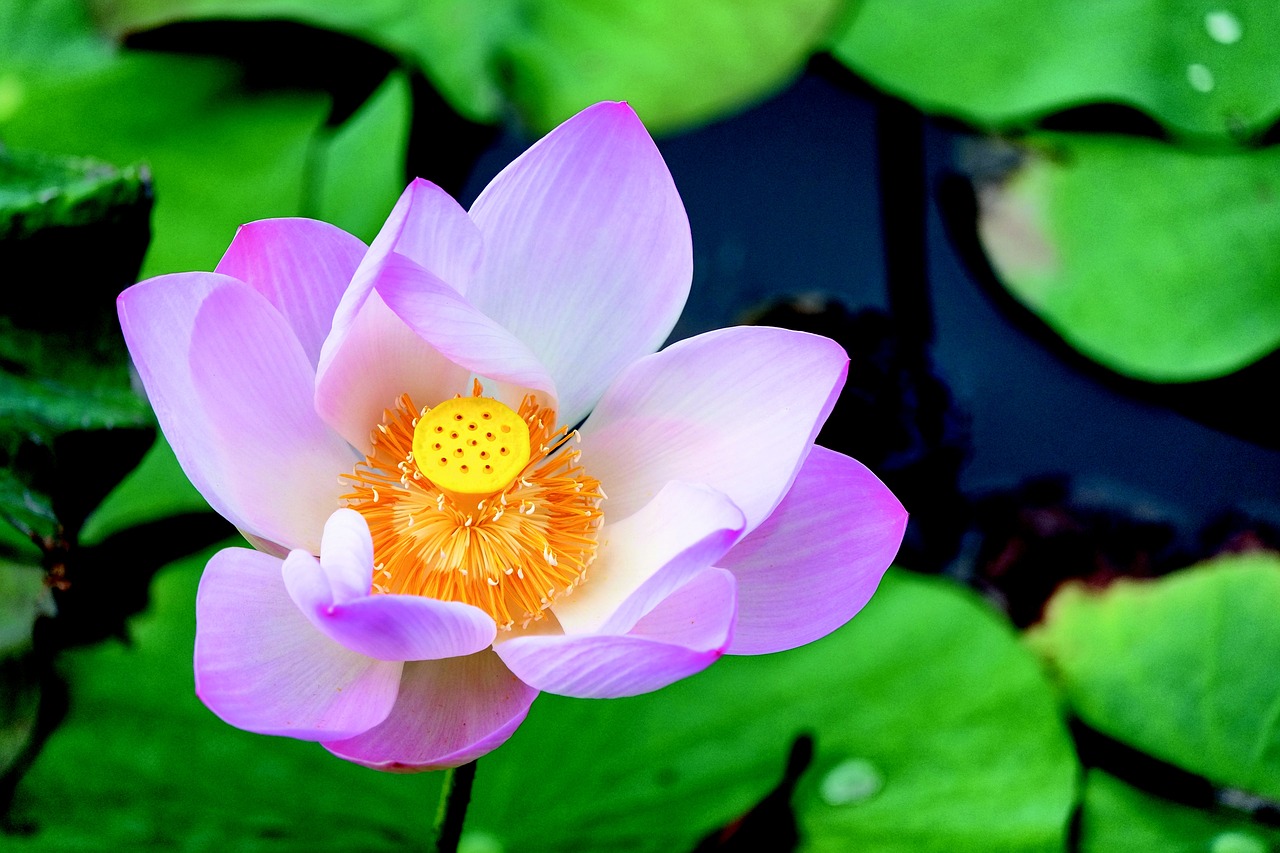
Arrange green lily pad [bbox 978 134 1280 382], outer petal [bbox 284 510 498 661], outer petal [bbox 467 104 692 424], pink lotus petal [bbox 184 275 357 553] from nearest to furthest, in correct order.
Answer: outer petal [bbox 284 510 498 661]
pink lotus petal [bbox 184 275 357 553]
outer petal [bbox 467 104 692 424]
green lily pad [bbox 978 134 1280 382]

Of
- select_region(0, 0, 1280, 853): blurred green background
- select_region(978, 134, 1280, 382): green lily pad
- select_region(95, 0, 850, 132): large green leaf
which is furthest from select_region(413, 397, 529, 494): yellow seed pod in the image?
select_region(978, 134, 1280, 382): green lily pad

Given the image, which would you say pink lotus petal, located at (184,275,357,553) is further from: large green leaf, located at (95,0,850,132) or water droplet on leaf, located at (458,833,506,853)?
large green leaf, located at (95,0,850,132)

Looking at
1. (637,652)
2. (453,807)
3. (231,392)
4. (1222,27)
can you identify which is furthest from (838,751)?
(1222,27)

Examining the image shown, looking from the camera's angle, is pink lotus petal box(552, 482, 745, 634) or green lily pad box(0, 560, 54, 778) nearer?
pink lotus petal box(552, 482, 745, 634)

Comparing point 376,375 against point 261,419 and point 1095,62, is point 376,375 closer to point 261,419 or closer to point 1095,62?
point 261,419

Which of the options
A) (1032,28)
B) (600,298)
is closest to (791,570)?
(600,298)

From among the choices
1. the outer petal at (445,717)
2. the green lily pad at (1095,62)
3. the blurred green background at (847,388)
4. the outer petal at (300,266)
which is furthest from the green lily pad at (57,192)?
the green lily pad at (1095,62)

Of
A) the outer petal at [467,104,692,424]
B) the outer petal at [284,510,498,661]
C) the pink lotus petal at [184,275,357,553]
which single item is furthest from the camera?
the outer petal at [467,104,692,424]

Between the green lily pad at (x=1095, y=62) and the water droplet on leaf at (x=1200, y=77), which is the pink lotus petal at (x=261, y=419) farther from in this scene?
the water droplet on leaf at (x=1200, y=77)
